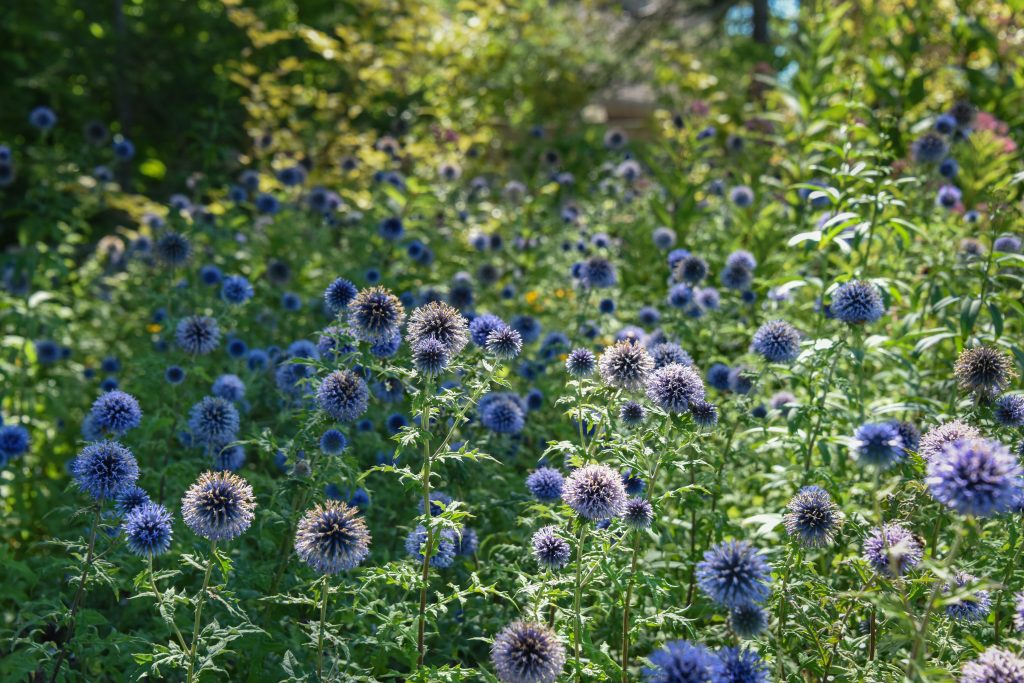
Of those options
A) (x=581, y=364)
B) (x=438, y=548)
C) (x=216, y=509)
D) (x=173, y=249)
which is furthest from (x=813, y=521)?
(x=173, y=249)

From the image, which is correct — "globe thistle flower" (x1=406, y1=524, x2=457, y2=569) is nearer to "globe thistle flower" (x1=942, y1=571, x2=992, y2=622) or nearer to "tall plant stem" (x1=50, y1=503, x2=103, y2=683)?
"tall plant stem" (x1=50, y1=503, x2=103, y2=683)

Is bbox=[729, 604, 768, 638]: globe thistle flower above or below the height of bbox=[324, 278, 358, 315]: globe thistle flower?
below

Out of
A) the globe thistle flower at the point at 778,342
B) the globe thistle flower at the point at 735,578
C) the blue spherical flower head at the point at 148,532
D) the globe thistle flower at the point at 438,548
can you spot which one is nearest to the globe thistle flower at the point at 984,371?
the globe thistle flower at the point at 778,342

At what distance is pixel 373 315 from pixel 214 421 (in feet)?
3.20

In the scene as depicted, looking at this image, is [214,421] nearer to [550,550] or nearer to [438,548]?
[438,548]

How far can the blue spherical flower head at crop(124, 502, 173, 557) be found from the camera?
251 centimetres

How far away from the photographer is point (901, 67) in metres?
6.73

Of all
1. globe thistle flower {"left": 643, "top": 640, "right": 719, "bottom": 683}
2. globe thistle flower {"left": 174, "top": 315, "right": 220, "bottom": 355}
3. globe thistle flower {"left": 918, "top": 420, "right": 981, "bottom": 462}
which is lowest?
globe thistle flower {"left": 643, "top": 640, "right": 719, "bottom": 683}

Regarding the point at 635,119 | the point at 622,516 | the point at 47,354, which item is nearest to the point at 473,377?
the point at 622,516

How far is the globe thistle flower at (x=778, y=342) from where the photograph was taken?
11.2ft

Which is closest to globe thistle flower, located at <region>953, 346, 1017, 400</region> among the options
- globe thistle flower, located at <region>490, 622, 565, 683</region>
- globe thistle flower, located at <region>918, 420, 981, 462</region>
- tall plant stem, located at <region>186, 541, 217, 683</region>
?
globe thistle flower, located at <region>918, 420, 981, 462</region>

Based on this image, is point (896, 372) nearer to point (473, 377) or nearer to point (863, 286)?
point (863, 286)

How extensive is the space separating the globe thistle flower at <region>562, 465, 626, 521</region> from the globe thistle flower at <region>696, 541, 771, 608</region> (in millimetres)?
329

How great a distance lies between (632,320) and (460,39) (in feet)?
12.6
